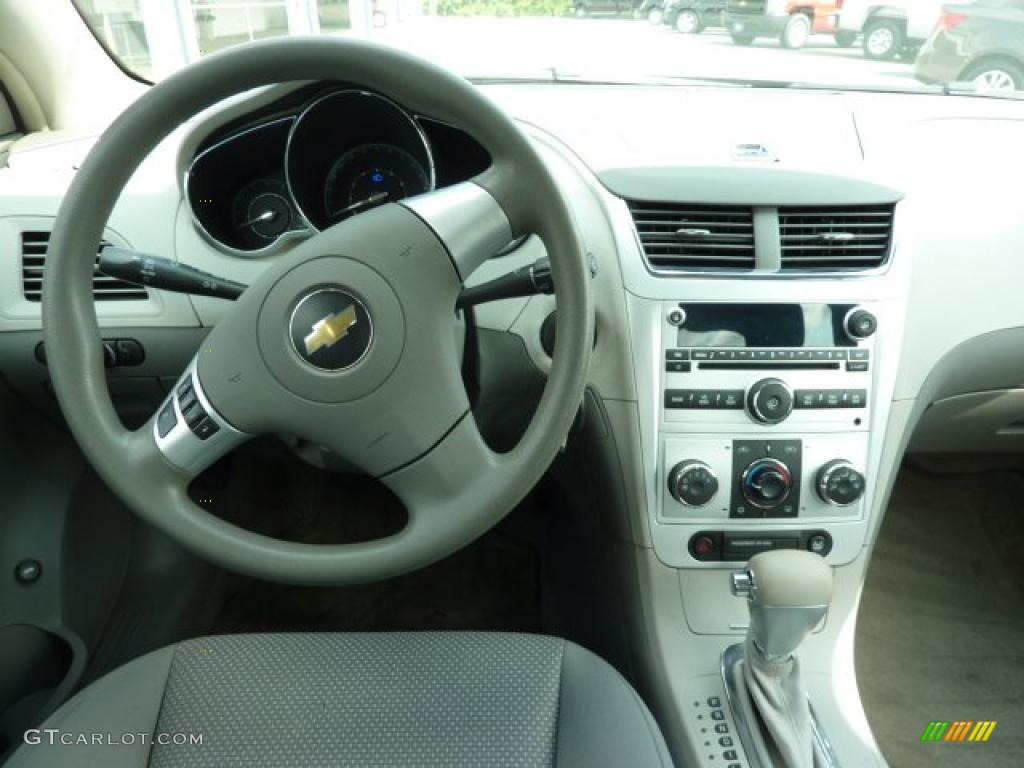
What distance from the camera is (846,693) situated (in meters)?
1.30

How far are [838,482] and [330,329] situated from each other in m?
0.82

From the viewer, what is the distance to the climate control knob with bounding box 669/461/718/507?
1.29 metres

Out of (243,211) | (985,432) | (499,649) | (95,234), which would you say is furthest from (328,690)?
(985,432)

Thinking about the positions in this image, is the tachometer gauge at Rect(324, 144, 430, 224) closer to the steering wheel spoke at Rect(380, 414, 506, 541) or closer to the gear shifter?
the steering wheel spoke at Rect(380, 414, 506, 541)

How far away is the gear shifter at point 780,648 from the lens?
3.53 ft

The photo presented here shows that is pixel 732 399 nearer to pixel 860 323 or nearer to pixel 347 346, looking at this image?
pixel 860 323

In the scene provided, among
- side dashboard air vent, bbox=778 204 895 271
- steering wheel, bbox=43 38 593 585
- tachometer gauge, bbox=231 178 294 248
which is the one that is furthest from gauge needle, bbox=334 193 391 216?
side dashboard air vent, bbox=778 204 895 271

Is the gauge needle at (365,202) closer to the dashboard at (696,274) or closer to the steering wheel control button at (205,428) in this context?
the dashboard at (696,274)

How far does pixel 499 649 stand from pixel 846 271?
2.49 ft

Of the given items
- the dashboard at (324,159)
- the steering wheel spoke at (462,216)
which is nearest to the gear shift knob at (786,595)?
the steering wheel spoke at (462,216)

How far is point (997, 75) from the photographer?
171 cm

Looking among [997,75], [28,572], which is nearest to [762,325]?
[997,75]

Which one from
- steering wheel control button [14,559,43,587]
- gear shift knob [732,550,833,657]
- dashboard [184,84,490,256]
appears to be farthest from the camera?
steering wheel control button [14,559,43,587]

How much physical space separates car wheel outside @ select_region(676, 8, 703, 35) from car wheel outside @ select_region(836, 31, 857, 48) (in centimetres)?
26
